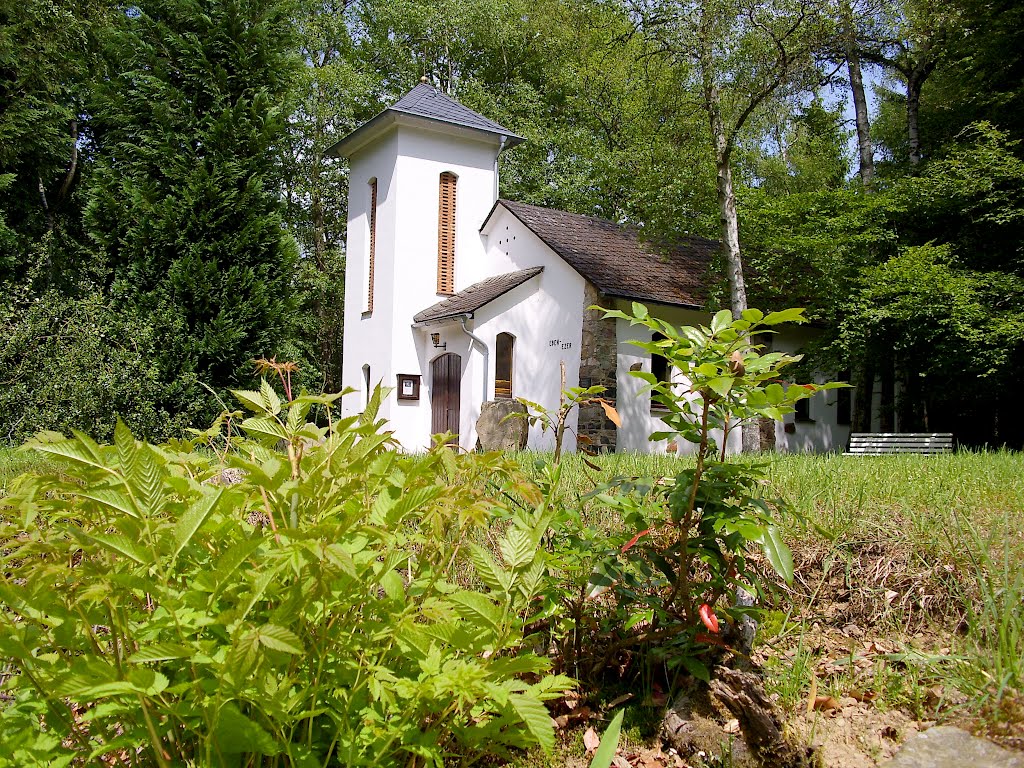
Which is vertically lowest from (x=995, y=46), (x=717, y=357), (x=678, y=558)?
(x=678, y=558)

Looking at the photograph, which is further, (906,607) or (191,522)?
(906,607)

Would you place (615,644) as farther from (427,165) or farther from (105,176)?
(427,165)

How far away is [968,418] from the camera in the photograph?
17.7 meters

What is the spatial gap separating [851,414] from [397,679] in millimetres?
18557

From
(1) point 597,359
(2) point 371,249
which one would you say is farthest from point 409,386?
(1) point 597,359

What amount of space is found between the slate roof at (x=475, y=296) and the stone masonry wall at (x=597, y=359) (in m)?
1.94

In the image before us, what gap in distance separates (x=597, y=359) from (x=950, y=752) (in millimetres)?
11284

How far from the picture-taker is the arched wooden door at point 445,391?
15.7 m

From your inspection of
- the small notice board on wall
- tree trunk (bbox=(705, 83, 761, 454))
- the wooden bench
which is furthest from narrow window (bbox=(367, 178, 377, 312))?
the wooden bench

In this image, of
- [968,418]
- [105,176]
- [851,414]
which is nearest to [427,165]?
[105,176]

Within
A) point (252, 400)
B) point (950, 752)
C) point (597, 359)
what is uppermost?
point (597, 359)

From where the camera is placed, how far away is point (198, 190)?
470 inches

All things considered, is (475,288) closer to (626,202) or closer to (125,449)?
(626,202)

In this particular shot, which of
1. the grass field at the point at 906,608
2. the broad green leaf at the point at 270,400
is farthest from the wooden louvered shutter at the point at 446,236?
the broad green leaf at the point at 270,400
